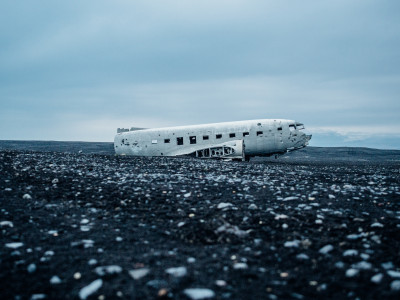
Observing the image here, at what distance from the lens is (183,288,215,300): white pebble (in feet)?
10.9

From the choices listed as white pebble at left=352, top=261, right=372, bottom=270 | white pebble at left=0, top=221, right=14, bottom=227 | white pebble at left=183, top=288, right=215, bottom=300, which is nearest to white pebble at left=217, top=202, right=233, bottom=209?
white pebble at left=352, top=261, right=372, bottom=270

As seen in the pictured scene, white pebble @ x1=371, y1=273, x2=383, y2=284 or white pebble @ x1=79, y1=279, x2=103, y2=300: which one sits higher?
white pebble @ x1=79, y1=279, x2=103, y2=300

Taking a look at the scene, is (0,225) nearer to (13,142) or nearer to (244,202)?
(244,202)

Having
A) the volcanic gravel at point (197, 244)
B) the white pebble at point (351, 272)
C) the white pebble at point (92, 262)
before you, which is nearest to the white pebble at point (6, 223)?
the volcanic gravel at point (197, 244)

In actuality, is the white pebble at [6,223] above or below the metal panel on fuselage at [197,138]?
below

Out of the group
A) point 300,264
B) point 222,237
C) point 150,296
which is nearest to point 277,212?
point 222,237

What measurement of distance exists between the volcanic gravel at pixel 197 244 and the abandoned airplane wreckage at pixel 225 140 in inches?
955

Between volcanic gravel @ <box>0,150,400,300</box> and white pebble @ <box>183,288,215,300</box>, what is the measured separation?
0.04 ft

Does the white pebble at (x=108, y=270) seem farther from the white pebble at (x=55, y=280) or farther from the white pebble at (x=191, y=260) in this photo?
the white pebble at (x=191, y=260)

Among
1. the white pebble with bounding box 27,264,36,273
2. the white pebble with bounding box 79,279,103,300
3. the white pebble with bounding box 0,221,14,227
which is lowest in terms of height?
the white pebble with bounding box 79,279,103,300

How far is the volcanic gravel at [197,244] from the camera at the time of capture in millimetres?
3566

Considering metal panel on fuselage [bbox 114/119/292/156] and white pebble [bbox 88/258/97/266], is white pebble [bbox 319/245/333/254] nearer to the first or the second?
white pebble [bbox 88/258/97/266]

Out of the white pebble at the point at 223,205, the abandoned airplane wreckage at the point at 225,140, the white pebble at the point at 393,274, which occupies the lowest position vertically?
the white pebble at the point at 393,274

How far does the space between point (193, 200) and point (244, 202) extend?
1572 millimetres
